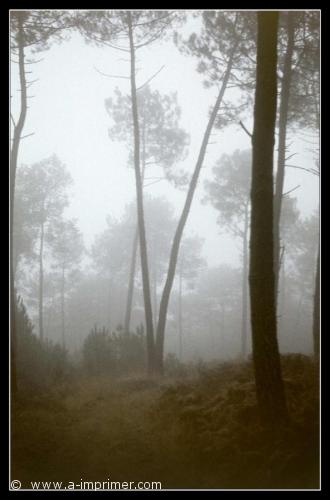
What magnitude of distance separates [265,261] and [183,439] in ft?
8.37

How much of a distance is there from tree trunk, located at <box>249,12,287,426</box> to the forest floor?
1.25 feet

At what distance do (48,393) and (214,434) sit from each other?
4.14 metres

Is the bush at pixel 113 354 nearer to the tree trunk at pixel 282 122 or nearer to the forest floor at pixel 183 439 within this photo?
the forest floor at pixel 183 439

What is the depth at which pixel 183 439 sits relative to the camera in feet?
14.8
